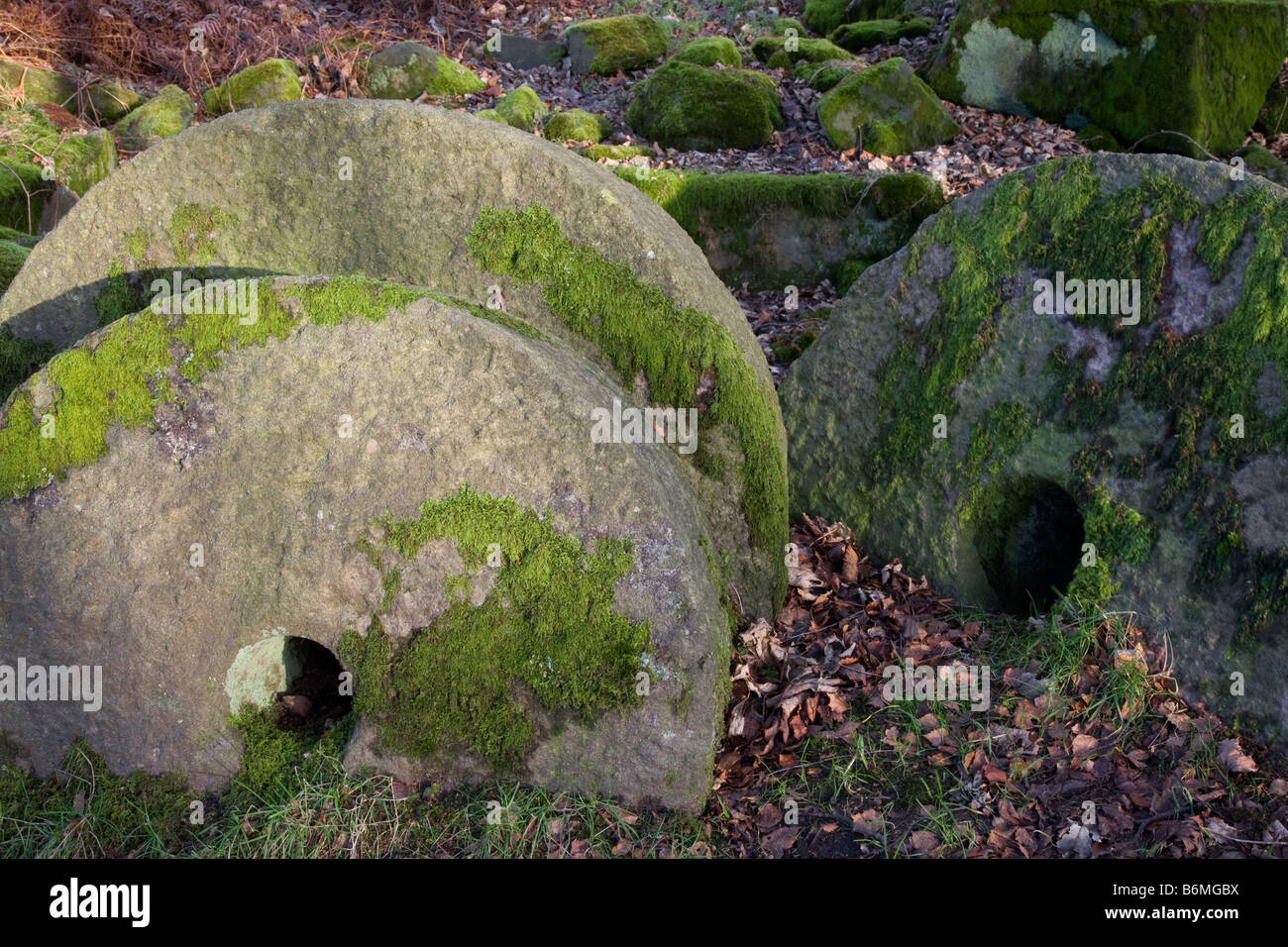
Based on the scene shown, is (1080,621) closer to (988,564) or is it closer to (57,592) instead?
(988,564)

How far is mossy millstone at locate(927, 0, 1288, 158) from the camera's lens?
9.55 metres

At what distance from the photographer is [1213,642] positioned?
13.1 feet

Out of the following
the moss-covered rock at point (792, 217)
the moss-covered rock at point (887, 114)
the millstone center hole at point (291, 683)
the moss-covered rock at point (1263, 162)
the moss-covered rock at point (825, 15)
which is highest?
the moss-covered rock at point (825, 15)

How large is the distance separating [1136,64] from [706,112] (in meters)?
4.49

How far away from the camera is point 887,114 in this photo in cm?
995

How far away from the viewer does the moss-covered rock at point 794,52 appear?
40.4 feet

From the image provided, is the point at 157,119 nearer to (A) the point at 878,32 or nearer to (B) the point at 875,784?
(A) the point at 878,32

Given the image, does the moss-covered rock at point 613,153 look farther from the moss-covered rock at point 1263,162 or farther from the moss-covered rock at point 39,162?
the moss-covered rock at point 1263,162

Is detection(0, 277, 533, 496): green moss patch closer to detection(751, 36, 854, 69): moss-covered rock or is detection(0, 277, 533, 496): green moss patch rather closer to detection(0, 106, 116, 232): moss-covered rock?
detection(0, 106, 116, 232): moss-covered rock

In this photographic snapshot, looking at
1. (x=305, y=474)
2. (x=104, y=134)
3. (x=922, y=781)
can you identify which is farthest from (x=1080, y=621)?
(x=104, y=134)

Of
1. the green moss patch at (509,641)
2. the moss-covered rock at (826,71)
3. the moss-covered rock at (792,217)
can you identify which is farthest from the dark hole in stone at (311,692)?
the moss-covered rock at (826,71)

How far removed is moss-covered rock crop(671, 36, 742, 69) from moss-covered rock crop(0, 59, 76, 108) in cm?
743

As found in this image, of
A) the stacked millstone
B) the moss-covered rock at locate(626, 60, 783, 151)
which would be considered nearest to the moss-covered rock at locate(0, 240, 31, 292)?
the stacked millstone

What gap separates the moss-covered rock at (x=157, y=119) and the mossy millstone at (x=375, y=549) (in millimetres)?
8205
